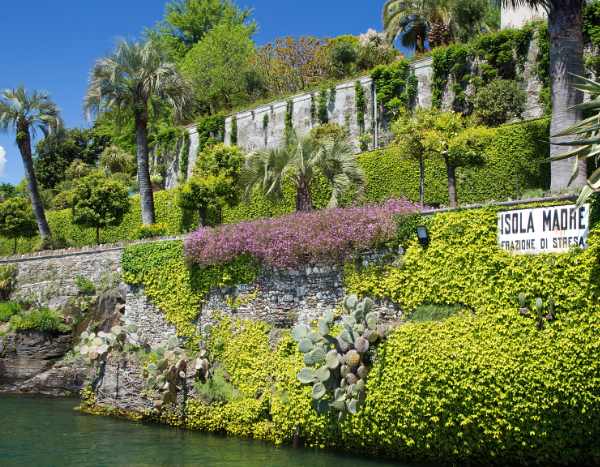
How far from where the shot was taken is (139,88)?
26922mm

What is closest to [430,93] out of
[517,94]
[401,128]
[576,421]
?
[517,94]

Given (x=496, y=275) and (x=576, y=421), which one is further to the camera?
(x=496, y=275)

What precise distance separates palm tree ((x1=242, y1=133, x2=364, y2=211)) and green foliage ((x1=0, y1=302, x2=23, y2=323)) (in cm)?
1282

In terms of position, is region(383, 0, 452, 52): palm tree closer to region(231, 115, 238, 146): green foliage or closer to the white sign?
region(231, 115, 238, 146): green foliage

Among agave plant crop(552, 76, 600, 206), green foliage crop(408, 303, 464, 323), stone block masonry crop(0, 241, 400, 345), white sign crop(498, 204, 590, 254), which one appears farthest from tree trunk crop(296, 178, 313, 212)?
agave plant crop(552, 76, 600, 206)

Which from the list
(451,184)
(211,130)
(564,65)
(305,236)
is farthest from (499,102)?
(211,130)

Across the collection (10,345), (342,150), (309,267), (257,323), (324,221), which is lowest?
(10,345)

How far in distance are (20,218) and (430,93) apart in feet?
67.7

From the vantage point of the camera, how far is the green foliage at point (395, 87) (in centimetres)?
2955

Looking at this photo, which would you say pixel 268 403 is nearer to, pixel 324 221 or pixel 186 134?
pixel 324 221

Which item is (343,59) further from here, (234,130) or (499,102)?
(499,102)

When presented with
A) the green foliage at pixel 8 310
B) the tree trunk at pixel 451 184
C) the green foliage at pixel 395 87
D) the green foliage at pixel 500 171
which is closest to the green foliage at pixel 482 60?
the green foliage at pixel 395 87

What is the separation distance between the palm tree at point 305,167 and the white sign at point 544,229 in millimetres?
6809

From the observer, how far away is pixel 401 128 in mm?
19094
